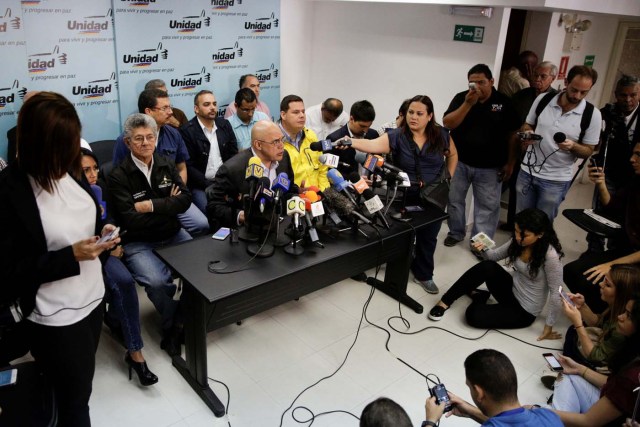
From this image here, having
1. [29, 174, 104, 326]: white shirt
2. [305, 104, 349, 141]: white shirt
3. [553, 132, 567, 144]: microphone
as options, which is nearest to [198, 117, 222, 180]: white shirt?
[305, 104, 349, 141]: white shirt

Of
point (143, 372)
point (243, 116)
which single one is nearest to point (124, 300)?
point (143, 372)

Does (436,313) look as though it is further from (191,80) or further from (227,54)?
(227,54)

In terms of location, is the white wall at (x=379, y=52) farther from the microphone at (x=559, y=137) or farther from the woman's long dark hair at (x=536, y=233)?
the woman's long dark hair at (x=536, y=233)

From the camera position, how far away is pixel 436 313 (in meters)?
3.57

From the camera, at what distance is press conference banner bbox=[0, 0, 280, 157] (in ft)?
13.3

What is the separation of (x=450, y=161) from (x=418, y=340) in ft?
4.60

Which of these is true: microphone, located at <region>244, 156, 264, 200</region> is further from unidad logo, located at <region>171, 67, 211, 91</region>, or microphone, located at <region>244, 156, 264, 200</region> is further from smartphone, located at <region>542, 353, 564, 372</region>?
unidad logo, located at <region>171, 67, 211, 91</region>

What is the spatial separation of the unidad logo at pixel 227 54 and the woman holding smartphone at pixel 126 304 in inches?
111

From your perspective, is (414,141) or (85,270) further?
(414,141)

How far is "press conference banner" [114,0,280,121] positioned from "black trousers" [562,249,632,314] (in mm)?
3858

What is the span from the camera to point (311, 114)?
15.4 feet

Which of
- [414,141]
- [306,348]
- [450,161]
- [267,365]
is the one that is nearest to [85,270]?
[267,365]

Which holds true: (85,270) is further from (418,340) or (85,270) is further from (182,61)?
(182,61)

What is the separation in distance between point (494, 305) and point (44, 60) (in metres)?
4.13
